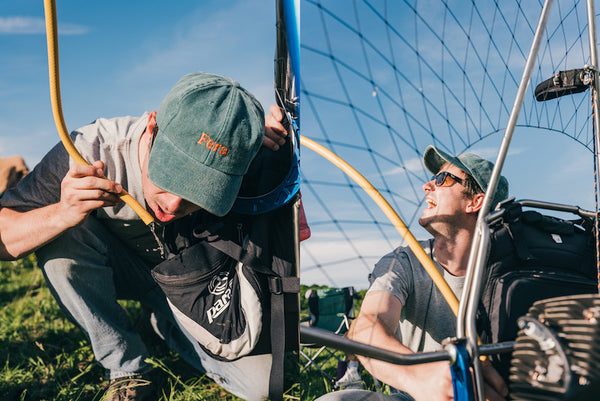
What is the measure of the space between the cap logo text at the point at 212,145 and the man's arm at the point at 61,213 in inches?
11.9

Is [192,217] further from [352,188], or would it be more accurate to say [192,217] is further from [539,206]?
[539,206]

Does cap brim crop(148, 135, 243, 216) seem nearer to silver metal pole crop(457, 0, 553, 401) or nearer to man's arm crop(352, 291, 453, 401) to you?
man's arm crop(352, 291, 453, 401)

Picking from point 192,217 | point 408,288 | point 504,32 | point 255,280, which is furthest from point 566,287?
point 192,217

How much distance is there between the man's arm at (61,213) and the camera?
1.40 m

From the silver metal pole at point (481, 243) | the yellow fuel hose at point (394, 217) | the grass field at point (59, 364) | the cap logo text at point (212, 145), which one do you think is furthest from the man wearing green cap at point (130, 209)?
the silver metal pole at point (481, 243)

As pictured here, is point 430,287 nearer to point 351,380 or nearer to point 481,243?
point 481,243

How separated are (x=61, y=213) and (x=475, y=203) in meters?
1.34

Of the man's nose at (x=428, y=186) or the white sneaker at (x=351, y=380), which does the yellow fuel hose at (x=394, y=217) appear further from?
the white sneaker at (x=351, y=380)

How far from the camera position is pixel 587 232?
35.9 inches

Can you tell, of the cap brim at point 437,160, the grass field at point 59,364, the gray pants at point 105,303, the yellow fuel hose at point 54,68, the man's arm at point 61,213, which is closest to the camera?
the cap brim at point 437,160

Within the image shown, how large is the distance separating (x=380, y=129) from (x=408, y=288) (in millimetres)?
313

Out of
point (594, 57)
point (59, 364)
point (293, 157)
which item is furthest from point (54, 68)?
point (59, 364)

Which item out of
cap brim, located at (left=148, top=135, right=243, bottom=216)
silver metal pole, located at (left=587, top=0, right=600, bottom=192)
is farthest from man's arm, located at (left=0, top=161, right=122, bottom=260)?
silver metal pole, located at (left=587, top=0, right=600, bottom=192)

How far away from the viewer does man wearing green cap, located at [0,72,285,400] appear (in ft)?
4.77
